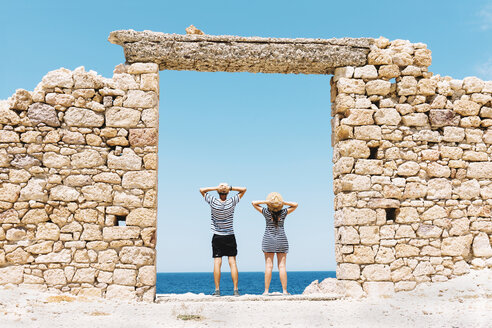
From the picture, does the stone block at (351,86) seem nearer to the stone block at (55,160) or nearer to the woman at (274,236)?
the woman at (274,236)

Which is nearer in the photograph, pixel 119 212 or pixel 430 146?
pixel 119 212

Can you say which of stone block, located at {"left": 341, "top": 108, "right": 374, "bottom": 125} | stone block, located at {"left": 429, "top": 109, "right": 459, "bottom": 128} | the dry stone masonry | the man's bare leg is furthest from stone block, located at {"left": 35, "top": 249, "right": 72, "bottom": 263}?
stone block, located at {"left": 429, "top": 109, "right": 459, "bottom": 128}

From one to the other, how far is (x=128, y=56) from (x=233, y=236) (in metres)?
3.22

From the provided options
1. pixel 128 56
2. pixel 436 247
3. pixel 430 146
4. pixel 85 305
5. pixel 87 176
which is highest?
pixel 128 56

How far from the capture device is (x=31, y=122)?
746 cm

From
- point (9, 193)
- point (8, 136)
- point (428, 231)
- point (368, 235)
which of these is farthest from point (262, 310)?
point (8, 136)

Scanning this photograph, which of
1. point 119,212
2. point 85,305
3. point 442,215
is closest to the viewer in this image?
point 85,305

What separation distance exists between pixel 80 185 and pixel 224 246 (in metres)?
2.32

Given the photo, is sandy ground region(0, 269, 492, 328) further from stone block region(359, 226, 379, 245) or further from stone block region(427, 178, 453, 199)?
stone block region(427, 178, 453, 199)

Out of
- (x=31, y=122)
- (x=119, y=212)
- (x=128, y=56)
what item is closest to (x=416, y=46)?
(x=128, y=56)

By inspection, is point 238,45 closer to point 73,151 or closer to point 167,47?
point 167,47

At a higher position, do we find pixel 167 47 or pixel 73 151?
pixel 167 47

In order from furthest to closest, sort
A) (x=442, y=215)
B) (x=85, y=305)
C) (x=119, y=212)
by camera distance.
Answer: (x=442, y=215)
(x=119, y=212)
(x=85, y=305)

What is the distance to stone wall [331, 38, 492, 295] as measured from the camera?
25.3 ft
